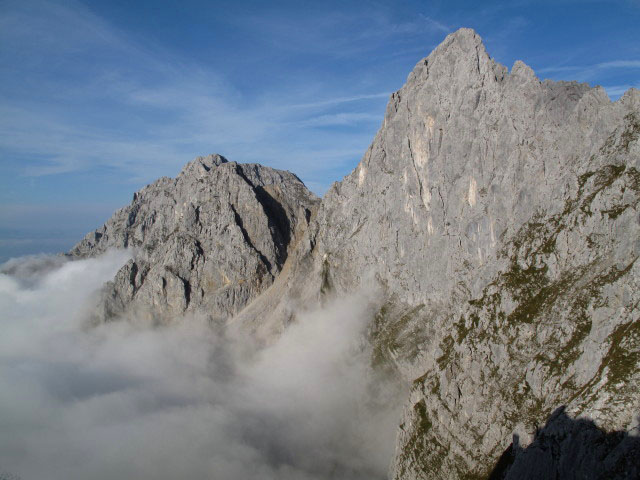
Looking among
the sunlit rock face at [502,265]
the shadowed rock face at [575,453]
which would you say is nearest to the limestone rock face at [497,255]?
the sunlit rock face at [502,265]

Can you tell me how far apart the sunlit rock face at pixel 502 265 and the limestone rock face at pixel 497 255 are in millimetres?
364

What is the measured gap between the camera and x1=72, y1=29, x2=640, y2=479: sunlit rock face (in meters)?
79.0

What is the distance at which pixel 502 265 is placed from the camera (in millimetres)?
119000

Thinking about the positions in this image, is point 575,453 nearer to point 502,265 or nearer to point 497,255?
point 502,265

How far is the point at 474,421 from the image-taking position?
4139 inches

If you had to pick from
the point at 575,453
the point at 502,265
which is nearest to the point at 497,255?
the point at 502,265

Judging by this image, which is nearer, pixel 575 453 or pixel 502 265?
pixel 575 453

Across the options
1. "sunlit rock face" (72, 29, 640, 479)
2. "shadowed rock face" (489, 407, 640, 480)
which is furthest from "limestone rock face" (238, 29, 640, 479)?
"shadowed rock face" (489, 407, 640, 480)

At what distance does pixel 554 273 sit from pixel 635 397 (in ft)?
145

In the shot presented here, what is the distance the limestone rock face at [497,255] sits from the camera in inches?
3401

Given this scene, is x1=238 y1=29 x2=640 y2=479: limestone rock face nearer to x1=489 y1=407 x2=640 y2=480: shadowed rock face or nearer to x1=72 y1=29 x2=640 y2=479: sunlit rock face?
x1=72 y1=29 x2=640 y2=479: sunlit rock face

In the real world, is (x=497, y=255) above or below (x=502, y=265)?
above

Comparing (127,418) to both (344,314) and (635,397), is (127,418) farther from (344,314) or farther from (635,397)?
(635,397)

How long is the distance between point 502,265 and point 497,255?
5.46 metres
